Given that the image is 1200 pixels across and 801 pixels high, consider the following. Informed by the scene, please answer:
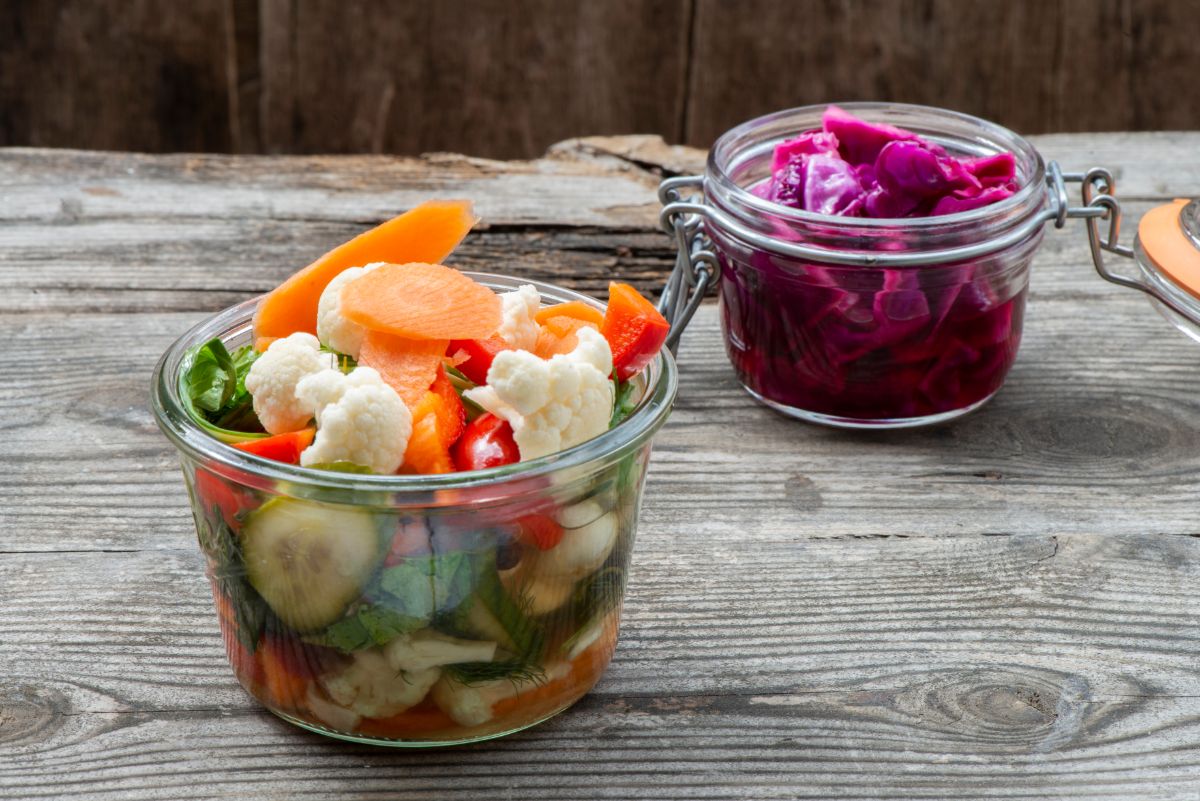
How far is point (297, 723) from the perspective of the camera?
2.48 feet

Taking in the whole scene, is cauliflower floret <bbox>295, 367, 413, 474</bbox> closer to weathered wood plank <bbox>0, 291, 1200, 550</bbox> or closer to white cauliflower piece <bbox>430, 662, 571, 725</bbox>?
white cauliflower piece <bbox>430, 662, 571, 725</bbox>

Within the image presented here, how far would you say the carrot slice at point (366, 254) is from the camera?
783 mm

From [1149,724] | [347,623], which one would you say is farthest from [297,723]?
[1149,724]

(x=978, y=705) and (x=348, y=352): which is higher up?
(x=348, y=352)

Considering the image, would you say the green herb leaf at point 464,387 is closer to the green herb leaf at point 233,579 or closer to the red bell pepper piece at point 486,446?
the red bell pepper piece at point 486,446

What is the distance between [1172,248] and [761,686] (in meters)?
0.53

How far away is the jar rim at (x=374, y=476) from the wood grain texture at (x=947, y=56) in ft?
5.60

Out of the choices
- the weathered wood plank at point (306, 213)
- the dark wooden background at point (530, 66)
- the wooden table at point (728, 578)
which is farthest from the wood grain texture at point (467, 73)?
the wooden table at point (728, 578)

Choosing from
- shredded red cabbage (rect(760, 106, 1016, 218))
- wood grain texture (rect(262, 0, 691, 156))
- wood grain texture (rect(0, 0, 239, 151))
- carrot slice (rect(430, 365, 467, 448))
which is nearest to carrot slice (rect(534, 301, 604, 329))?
carrot slice (rect(430, 365, 467, 448))

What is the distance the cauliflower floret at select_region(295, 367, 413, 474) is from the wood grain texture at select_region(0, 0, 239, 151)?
183cm

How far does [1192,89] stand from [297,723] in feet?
7.43

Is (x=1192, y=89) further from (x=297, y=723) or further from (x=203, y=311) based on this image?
(x=297, y=723)

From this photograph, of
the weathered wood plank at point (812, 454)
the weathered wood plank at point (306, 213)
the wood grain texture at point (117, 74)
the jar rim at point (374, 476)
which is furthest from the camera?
the wood grain texture at point (117, 74)

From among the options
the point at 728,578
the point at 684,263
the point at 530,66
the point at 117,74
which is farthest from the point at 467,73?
the point at 728,578
